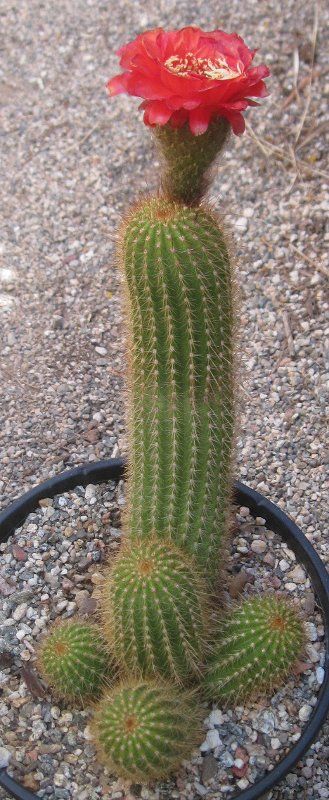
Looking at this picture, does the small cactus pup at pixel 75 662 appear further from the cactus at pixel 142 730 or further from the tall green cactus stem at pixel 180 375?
the tall green cactus stem at pixel 180 375

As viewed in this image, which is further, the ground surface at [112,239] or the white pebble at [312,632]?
the ground surface at [112,239]

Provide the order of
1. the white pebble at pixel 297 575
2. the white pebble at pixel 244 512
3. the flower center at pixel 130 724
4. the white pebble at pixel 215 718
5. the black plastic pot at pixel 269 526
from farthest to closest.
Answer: the white pebble at pixel 244 512, the white pebble at pixel 297 575, the white pebble at pixel 215 718, the black plastic pot at pixel 269 526, the flower center at pixel 130 724

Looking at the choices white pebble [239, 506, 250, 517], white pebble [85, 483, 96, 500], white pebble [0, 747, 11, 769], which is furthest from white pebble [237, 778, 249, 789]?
white pebble [85, 483, 96, 500]

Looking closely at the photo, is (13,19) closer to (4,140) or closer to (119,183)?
(4,140)

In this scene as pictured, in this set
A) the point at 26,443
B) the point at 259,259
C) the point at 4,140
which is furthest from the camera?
the point at 4,140

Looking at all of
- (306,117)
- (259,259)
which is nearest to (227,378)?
(259,259)

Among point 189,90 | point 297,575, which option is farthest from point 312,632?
point 189,90

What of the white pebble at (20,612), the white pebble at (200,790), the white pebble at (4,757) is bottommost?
the white pebble at (200,790)

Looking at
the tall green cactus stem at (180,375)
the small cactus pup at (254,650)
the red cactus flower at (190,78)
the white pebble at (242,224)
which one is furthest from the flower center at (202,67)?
the white pebble at (242,224)

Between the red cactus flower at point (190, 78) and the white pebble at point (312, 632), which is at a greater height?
the red cactus flower at point (190, 78)
